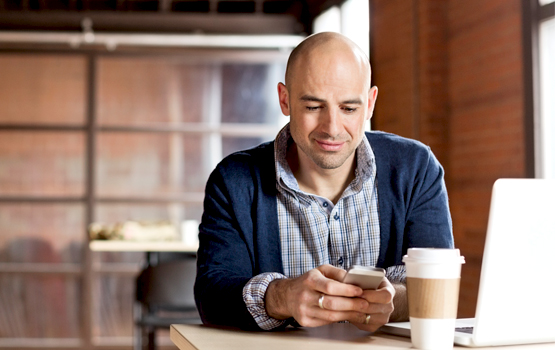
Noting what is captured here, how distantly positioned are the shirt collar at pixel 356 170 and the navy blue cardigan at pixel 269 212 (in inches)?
1.0

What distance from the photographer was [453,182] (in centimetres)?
369

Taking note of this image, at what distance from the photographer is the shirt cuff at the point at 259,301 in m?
1.25

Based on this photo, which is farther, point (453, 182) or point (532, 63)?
point (453, 182)

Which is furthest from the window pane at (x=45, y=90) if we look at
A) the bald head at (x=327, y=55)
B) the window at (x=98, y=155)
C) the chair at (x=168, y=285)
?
the bald head at (x=327, y=55)

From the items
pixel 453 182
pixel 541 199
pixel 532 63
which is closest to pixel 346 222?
pixel 541 199

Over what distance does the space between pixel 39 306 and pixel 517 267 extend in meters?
5.49

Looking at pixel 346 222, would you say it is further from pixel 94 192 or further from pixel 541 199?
pixel 94 192

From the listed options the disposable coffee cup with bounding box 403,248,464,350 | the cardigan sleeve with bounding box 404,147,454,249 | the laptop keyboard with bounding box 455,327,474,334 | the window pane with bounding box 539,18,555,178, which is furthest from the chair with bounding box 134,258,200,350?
the disposable coffee cup with bounding box 403,248,464,350

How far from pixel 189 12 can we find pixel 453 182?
11.0 feet

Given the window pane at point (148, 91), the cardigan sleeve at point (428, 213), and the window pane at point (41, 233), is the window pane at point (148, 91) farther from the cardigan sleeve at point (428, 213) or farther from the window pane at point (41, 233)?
the cardigan sleeve at point (428, 213)

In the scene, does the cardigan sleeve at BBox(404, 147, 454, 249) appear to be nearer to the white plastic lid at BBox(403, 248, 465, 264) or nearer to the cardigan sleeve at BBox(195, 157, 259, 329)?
the cardigan sleeve at BBox(195, 157, 259, 329)

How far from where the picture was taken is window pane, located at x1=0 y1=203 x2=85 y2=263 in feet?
19.3

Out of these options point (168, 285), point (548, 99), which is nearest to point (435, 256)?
point (548, 99)

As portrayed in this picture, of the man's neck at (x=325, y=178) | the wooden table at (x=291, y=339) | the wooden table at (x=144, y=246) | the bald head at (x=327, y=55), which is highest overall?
the bald head at (x=327, y=55)
